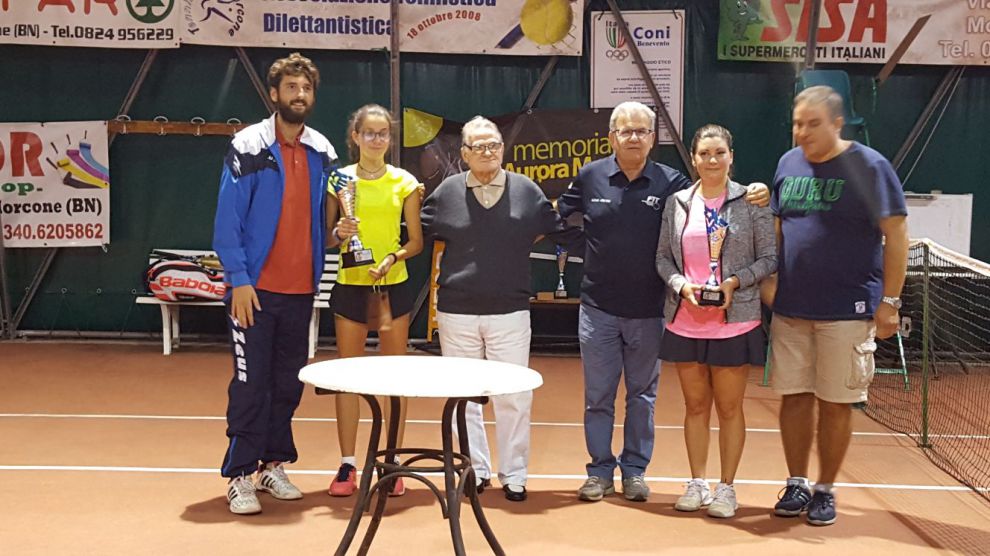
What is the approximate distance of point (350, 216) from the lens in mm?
4504

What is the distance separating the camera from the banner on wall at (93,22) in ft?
30.6

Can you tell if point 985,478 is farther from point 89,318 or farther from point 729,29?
point 89,318

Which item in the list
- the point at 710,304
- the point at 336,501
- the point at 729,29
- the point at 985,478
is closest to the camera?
the point at 710,304

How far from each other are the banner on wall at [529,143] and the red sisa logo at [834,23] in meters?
1.85

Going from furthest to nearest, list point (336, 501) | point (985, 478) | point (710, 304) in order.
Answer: point (985, 478) < point (336, 501) < point (710, 304)

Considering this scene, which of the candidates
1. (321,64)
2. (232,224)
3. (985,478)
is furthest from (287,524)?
(321,64)

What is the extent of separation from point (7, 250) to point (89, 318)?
106 cm

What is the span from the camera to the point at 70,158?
951 centimetres

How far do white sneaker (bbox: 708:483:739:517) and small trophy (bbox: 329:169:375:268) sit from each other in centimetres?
193

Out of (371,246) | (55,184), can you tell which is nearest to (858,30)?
(371,246)

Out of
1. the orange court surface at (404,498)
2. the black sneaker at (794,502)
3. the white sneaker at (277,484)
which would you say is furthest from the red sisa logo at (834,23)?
the white sneaker at (277,484)

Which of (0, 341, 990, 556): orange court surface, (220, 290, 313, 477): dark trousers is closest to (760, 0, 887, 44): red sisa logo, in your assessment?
(0, 341, 990, 556): orange court surface

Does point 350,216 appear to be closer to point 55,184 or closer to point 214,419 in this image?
point 214,419

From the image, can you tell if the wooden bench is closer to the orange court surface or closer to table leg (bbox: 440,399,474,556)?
the orange court surface
